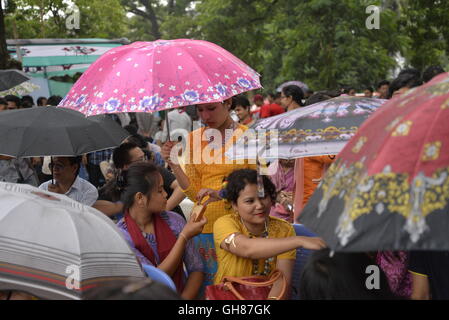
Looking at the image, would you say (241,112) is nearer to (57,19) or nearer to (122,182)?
(122,182)

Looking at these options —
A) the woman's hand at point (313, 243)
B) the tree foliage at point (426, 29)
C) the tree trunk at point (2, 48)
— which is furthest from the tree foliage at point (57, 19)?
→ the woman's hand at point (313, 243)

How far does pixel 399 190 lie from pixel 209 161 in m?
2.46

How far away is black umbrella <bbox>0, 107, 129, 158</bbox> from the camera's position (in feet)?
14.3

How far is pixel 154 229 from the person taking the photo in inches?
152

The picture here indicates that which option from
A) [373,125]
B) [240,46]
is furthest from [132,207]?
[240,46]

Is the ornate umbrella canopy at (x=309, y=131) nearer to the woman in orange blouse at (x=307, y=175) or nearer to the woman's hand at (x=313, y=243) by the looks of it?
the woman's hand at (x=313, y=243)

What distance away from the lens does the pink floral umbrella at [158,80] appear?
156 inches

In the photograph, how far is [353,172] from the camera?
7.08ft

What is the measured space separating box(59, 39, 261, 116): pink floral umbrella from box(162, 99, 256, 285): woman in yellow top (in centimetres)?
27

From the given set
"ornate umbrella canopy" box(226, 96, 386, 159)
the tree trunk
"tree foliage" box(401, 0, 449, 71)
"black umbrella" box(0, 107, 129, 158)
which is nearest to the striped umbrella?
"ornate umbrella canopy" box(226, 96, 386, 159)

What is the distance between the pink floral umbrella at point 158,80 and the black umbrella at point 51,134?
0.28 meters

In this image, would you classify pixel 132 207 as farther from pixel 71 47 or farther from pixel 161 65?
pixel 71 47

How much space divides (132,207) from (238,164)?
0.84 metres
